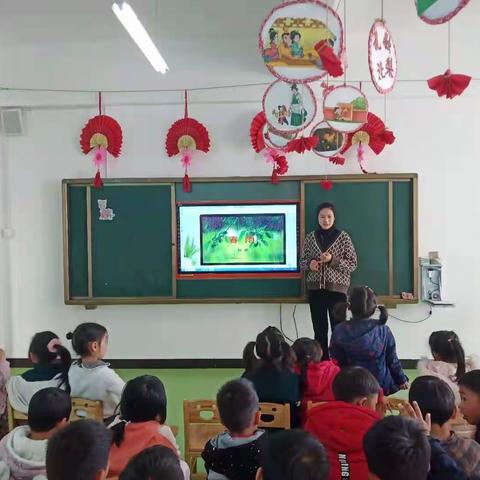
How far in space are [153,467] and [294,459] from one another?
0.32 meters

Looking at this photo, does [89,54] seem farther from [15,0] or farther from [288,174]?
[288,174]

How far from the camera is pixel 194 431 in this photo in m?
2.26

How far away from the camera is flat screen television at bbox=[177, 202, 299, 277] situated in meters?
5.04

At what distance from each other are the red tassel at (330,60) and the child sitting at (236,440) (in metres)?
1.32

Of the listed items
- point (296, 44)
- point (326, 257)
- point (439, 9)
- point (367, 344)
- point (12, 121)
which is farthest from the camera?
point (12, 121)

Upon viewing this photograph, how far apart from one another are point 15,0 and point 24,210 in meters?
1.94

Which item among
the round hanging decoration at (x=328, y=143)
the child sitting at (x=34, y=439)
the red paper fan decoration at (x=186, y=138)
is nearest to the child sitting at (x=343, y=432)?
the child sitting at (x=34, y=439)

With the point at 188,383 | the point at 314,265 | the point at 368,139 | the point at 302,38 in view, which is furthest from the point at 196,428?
the point at 368,139

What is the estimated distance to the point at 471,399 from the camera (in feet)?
6.58

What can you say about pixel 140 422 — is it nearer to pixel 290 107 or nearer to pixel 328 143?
pixel 290 107

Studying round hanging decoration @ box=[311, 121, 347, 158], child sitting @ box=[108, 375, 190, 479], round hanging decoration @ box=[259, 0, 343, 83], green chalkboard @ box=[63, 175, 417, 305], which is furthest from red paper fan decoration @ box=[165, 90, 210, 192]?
child sitting @ box=[108, 375, 190, 479]

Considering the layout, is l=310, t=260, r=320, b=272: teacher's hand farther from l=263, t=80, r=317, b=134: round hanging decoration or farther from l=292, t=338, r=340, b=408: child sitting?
l=292, t=338, r=340, b=408: child sitting

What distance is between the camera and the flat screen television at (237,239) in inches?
199

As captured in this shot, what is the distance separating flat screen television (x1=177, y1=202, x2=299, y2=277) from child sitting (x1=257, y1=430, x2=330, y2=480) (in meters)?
3.76
